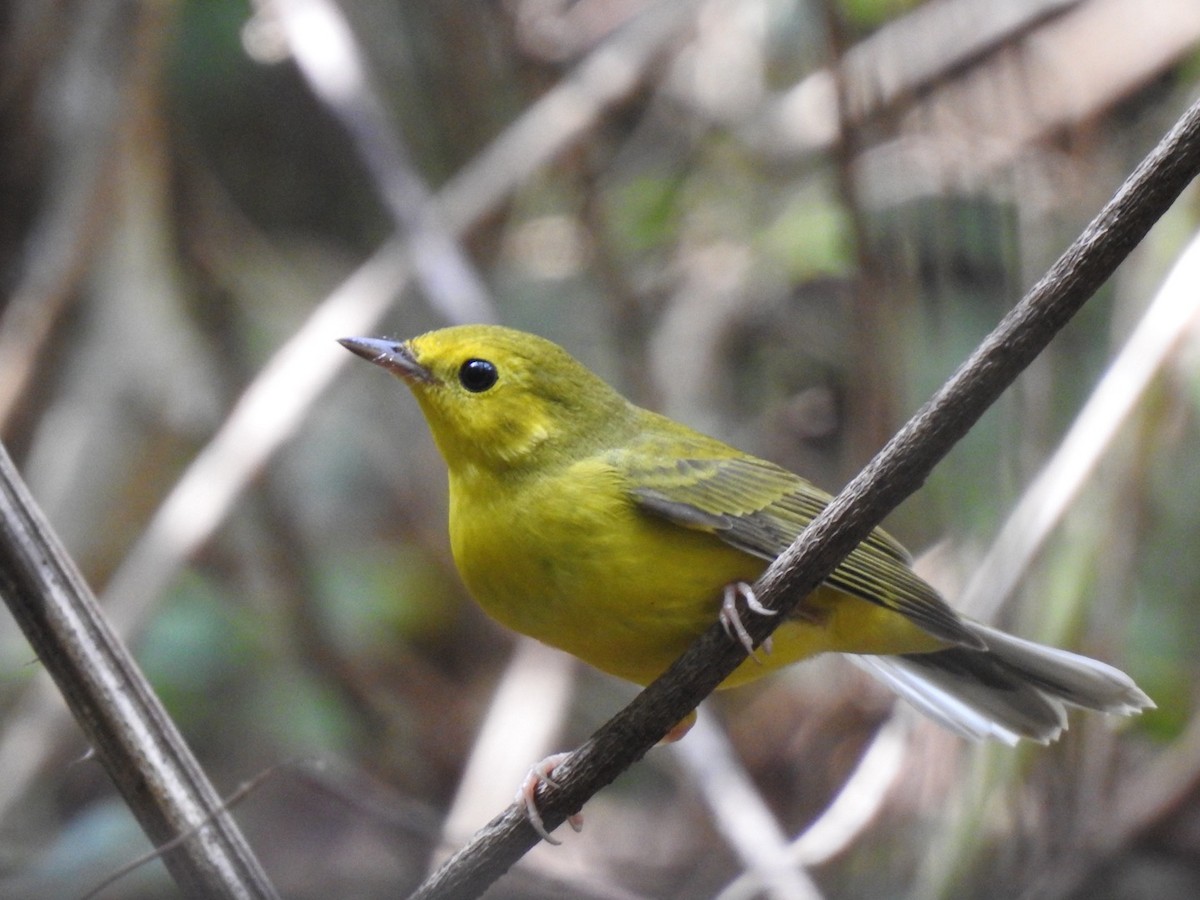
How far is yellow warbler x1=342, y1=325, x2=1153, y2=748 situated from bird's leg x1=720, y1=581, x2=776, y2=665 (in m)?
0.01

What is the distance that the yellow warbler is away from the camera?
275cm

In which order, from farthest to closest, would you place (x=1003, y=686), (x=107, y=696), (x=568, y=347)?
(x=568, y=347)
(x=1003, y=686)
(x=107, y=696)

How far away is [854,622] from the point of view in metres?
3.02

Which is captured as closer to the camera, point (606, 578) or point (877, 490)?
point (877, 490)

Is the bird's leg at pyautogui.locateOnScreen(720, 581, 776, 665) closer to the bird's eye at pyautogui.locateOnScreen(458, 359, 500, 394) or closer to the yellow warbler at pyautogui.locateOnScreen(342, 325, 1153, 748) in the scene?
the yellow warbler at pyautogui.locateOnScreen(342, 325, 1153, 748)

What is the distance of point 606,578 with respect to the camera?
2.71 meters

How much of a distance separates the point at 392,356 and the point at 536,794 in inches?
44.0

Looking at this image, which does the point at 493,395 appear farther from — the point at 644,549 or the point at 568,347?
the point at 568,347

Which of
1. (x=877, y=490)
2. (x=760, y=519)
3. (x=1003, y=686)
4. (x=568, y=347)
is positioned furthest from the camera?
(x=568, y=347)

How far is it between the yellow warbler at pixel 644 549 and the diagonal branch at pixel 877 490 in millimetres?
282

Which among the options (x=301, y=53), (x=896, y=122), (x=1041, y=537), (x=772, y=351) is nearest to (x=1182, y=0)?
(x=896, y=122)

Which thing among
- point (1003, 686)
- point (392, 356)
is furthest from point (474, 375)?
point (1003, 686)

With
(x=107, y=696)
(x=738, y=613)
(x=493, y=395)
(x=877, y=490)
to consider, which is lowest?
(x=738, y=613)

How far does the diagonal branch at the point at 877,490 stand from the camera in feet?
5.69
